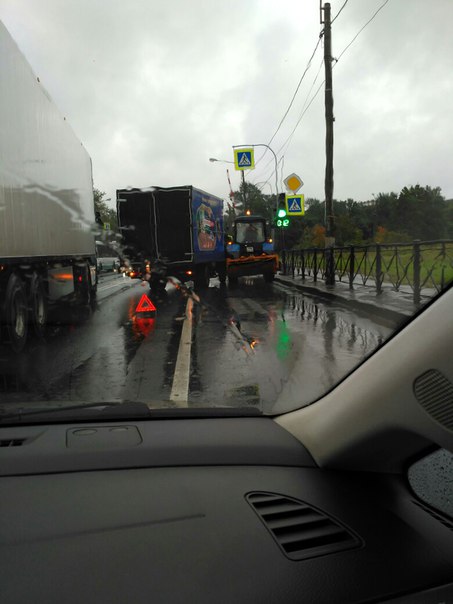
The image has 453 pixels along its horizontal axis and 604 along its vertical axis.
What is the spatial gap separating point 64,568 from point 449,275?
1.53 m

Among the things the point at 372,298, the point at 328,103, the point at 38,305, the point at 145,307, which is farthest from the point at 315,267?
the point at 372,298

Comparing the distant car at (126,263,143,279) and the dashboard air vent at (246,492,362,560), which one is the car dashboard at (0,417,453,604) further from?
the distant car at (126,263,143,279)

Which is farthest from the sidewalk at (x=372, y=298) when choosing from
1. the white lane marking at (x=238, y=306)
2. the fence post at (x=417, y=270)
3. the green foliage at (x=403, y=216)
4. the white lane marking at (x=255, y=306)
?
the white lane marking at (x=238, y=306)

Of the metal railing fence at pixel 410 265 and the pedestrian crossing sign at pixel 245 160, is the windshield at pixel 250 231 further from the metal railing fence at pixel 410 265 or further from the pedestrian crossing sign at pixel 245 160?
the metal railing fence at pixel 410 265

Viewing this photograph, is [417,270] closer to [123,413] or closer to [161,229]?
[123,413]

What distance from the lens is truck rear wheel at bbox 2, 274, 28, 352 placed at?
7988 mm

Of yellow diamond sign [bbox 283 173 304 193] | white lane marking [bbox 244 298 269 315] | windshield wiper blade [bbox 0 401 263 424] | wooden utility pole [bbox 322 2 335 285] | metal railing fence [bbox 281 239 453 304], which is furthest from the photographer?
white lane marking [bbox 244 298 269 315]

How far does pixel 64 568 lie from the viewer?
1684 mm

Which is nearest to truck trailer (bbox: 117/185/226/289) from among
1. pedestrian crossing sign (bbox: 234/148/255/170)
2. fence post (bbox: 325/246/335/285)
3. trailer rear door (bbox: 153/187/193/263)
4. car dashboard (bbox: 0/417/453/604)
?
trailer rear door (bbox: 153/187/193/263)

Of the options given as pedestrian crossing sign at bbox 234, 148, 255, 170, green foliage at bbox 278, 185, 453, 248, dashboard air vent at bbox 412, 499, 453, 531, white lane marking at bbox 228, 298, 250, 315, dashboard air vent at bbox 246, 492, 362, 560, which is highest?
pedestrian crossing sign at bbox 234, 148, 255, 170

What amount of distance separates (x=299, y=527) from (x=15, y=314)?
727cm

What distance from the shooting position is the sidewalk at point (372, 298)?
2479 mm

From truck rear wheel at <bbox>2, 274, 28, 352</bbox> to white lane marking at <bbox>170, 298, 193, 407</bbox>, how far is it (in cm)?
234

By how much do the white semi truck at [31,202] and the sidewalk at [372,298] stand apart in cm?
470
